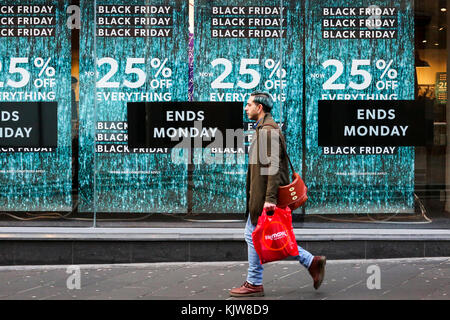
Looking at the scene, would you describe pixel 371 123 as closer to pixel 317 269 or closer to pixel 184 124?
pixel 184 124

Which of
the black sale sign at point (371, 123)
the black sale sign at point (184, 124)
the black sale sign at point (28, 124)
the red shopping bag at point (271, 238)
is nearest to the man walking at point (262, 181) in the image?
the red shopping bag at point (271, 238)

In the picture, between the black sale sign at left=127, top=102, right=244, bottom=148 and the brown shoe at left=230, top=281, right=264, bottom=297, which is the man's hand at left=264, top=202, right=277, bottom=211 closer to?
the brown shoe at left=230, top=281, right=264, bottom=297

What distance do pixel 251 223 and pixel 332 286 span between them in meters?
1.17

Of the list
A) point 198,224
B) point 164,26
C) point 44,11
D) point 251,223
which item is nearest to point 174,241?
point 198,224

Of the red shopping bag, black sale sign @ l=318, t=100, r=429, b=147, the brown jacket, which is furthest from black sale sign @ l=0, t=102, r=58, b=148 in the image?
the red shopping bag

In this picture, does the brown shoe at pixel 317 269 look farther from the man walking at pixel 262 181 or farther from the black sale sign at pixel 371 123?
the black sale sign at pixel 371 123

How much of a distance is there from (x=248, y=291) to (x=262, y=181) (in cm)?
101

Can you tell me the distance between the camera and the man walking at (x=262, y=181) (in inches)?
266

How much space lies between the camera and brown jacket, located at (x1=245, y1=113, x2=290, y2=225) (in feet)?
22.1

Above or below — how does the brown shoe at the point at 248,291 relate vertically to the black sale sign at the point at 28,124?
below

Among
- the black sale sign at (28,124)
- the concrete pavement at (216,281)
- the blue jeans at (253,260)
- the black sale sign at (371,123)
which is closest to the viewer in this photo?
the blue jeans at (253,260)

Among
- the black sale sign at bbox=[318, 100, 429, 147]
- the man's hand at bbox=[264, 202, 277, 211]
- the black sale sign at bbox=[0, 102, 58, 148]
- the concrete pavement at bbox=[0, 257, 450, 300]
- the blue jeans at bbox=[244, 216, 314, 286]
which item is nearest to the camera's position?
the man's hand at bbox=[264, 202, 277, 211]
